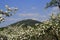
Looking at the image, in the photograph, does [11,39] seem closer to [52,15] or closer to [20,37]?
[20,37]

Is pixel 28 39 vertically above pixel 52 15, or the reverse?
pixel 52 15

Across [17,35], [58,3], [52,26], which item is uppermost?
[52,26]

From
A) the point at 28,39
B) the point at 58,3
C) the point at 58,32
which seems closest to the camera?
the point at 58,32

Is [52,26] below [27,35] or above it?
above

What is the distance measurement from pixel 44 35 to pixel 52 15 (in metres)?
1.08

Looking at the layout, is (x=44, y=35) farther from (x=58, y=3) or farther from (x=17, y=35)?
(x=58, y=3)

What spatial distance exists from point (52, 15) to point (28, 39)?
185 centimetres

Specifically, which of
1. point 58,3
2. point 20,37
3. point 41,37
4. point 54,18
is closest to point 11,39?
point 20,37

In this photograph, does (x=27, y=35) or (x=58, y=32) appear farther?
(x=27, y=35)

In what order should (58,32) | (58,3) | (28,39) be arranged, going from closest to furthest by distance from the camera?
(58,32) < (28,39) < (58,3)

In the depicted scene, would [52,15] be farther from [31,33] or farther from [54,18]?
[31,33]

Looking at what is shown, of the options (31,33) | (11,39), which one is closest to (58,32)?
(31,33)

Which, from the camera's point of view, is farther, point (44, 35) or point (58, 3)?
point (58, 3)

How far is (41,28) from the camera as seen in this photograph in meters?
12.7
